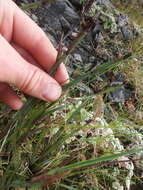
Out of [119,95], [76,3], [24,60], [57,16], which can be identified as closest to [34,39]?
[24,60]

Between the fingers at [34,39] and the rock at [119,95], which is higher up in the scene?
the rock at [119,95]

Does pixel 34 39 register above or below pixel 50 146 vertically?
above

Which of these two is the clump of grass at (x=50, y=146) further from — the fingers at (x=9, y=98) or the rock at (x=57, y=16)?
the rock at (x=57, y=16)

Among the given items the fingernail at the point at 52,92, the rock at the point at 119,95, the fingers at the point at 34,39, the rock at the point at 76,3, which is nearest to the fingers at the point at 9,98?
the fingers at the point at 34,39

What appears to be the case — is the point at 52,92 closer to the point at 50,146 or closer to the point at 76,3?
the point at 50,146

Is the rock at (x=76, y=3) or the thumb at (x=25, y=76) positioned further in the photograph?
the rock at (x=76, y=3)

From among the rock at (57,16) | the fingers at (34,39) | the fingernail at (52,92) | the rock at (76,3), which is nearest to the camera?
the fingernail at (52,92)

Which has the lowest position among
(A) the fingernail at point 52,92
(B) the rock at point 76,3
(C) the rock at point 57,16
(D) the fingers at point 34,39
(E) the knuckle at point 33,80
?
(A) the fingernail at point 52,92

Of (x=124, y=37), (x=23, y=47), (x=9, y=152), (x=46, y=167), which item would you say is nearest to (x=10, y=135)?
(x=9, y=152)
